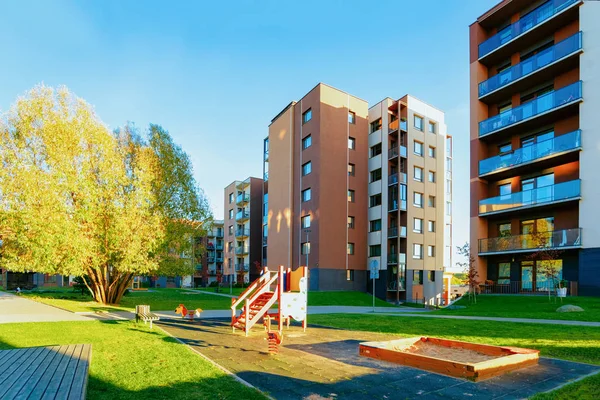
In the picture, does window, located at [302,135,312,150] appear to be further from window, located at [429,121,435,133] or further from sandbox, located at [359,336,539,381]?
sandbox, located at [359,336,539,381]

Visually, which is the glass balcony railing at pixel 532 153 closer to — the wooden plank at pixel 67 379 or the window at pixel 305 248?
the window at pixel 305 248

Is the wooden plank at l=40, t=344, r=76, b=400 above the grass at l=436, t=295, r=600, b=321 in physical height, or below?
above

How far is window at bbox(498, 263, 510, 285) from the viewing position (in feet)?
96.9

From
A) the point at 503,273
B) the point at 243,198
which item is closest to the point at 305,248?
the point at 503,273

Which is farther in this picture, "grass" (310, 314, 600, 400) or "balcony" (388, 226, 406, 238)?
"balcony" (388, 226, 406, 238)

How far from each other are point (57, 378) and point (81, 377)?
1.19ft

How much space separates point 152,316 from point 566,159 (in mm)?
26666

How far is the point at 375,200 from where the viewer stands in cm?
4469

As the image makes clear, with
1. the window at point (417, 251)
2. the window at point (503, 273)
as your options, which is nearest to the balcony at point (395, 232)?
the window at point (417, 251)

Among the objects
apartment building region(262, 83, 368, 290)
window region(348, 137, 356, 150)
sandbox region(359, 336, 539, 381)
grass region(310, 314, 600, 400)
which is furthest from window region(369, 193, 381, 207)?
sandbox region(359, 336, 539, 381)

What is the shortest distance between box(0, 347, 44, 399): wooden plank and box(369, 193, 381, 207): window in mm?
38313

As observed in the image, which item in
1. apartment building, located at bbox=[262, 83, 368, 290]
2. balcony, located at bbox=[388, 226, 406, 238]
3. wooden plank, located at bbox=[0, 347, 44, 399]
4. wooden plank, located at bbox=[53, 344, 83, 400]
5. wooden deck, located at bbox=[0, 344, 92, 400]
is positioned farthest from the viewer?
balcony, located at bbox=[388, 226, 406, 238]

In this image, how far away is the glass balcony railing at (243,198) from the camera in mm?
68644

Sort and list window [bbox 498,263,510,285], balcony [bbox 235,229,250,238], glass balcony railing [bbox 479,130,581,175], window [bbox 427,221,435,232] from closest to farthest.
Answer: glass balcony railing [bbox 479,130,581,175], window [bbox 498,263,510,285], window [bbox 427,221,435,232], balcony [bbox 235,229,250,238]
